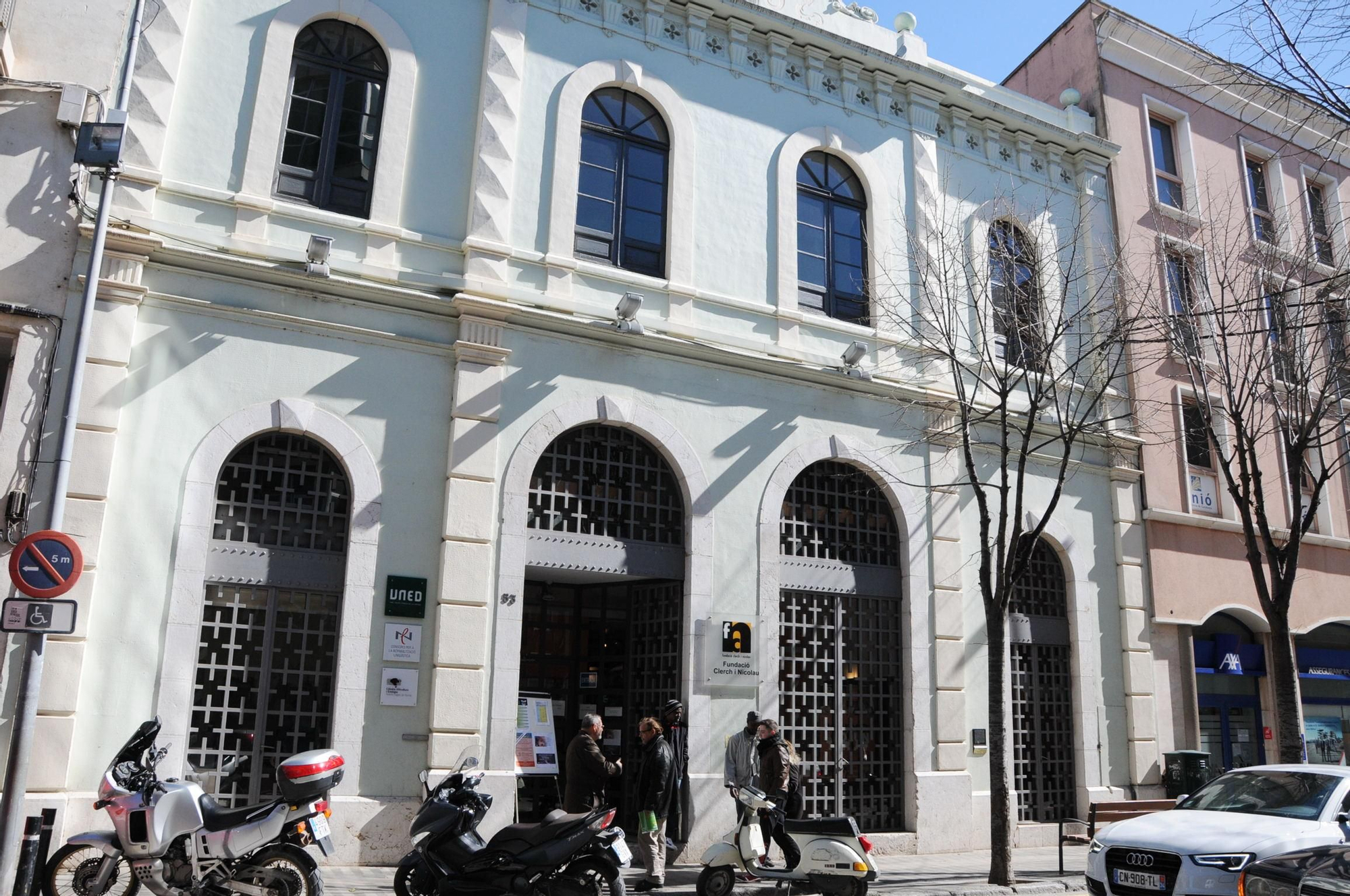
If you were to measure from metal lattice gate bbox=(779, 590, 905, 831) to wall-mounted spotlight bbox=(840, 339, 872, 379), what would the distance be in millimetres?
3050

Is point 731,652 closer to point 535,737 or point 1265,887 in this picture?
point 535,737

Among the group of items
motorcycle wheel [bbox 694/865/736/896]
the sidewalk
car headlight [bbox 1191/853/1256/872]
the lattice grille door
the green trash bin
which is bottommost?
the sidewalk

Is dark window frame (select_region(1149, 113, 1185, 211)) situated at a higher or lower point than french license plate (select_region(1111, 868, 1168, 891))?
higher

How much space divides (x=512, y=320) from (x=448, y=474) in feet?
6.73

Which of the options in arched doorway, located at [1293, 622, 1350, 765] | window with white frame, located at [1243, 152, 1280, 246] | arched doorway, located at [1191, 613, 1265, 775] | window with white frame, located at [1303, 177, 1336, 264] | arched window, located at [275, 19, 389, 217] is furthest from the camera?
window with white frame, located at [1243, 152, 1280, 246]

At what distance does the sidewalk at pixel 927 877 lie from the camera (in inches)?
409

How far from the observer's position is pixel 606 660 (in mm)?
14398

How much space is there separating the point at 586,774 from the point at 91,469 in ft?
18.7

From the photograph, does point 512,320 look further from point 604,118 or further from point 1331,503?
point 1331,503

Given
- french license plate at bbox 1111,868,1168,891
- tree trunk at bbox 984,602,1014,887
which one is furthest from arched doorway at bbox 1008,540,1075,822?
french license plate at bbox 1111,868,1168,891

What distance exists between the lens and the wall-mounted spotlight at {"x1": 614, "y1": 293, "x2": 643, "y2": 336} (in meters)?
13.3

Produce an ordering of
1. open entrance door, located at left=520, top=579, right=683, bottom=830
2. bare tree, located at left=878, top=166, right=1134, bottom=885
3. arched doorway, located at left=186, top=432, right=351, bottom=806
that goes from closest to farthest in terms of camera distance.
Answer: arched doorway, located at left=186, top=432, right=351, bottom=806 < open entrance door, located at left=520, top=579, right=683, bottom=830 < bare tree, located at left=878, top=166, right=1134, bottom=885

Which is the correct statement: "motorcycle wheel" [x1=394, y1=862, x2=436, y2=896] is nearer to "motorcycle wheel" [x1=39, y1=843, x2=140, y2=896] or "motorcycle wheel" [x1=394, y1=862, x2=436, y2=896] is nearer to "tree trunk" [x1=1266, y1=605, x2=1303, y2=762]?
"motorcycle wheel" [x1=39, y1=843, x2=140, y2=896]

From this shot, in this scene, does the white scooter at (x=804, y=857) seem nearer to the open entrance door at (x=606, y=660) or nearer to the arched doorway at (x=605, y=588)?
the arched doorway at (x=605, y=588)
